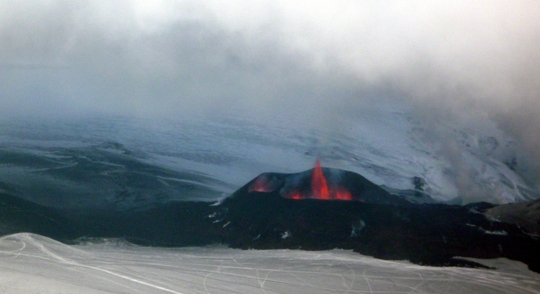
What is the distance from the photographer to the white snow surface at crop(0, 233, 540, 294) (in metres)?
9.27

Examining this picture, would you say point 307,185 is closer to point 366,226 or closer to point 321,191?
point 321,191

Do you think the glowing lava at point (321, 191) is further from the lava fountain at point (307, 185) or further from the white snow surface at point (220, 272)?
the white snow surface at point (220, 272)

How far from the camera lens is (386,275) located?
11016mm

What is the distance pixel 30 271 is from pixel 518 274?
37.4ft

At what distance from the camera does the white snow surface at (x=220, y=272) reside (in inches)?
365

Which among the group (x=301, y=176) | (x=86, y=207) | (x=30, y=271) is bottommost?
(x=30, y=271)

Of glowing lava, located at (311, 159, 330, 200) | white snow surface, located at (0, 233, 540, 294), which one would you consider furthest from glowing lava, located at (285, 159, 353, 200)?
white snow surface, located at (0, 233, 540, 294)

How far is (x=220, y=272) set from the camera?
1066cm

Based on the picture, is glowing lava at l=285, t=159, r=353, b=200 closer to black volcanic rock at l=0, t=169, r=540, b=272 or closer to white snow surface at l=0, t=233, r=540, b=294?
black volcanic rock at l=0, t=169, r=540, b=272

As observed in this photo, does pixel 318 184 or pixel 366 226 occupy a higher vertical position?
pixel 318 184

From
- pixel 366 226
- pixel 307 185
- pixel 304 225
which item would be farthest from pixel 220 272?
pixel 307 185

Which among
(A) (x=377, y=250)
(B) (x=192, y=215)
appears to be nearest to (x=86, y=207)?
(B) (x=192, y=215)

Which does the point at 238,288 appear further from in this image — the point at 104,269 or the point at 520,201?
the point at 520,201

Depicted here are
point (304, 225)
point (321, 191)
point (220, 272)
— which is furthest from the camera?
point (321, 191)
